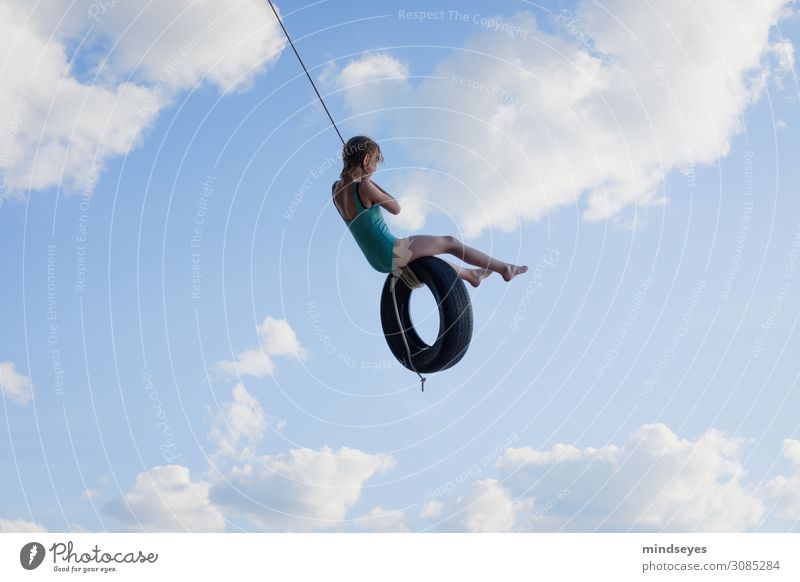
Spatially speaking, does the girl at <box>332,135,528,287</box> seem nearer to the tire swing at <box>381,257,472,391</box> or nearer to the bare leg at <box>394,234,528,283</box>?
the bare leg at <box>394,234,528,283</box>

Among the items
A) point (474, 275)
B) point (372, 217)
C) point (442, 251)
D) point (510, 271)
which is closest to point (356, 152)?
point (372, 217)

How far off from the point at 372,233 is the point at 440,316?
1471mm

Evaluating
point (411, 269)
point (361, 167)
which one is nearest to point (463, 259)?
point (411, 269)

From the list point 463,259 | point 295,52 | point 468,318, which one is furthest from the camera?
point 463,259

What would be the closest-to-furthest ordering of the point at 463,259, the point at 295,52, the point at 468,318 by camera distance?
the point at 295,52, the point at 468,318, the point at 463,259

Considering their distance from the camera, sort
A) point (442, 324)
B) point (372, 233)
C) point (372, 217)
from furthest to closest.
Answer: point (372, 233) → point (372, 217) → point (442, 324)

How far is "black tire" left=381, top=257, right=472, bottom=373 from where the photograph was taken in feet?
38.7

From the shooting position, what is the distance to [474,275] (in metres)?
12.9

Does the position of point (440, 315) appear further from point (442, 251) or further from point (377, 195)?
point (377, 195)
